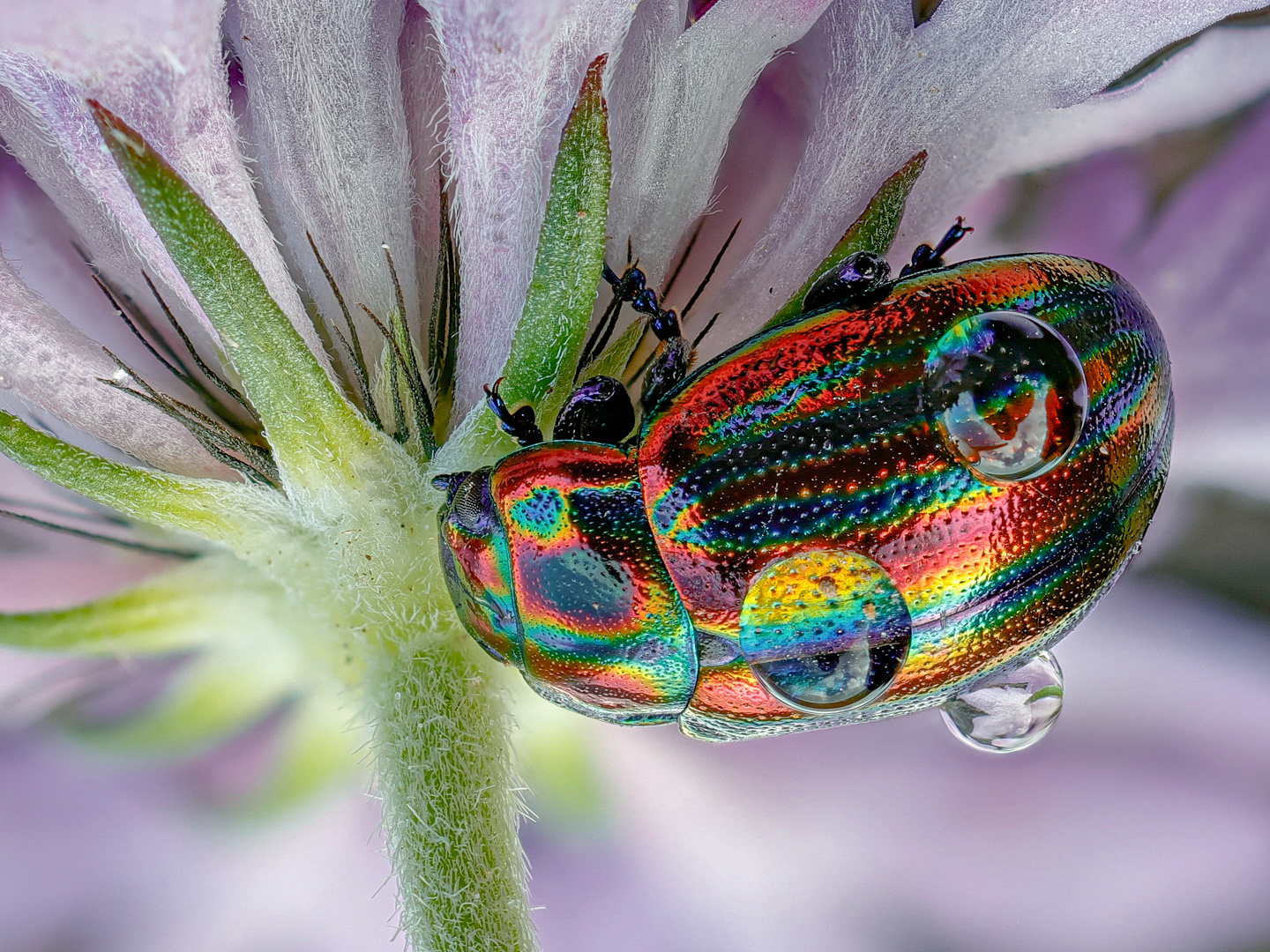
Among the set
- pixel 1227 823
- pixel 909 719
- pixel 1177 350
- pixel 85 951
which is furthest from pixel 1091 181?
pixel 85 951

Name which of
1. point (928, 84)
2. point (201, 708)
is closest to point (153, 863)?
point (201, 708)

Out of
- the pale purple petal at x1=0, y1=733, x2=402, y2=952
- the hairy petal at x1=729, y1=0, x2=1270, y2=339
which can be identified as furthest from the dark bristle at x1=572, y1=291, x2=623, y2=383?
the pale purple petal at x1=0, y1=733, x2=402, y2=952

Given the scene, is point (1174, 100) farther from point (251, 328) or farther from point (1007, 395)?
point (251, 328)

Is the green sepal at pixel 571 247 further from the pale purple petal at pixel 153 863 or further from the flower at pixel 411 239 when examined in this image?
the pale purple petal at pixel 153 863

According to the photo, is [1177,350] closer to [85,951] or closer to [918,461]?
[918,461]

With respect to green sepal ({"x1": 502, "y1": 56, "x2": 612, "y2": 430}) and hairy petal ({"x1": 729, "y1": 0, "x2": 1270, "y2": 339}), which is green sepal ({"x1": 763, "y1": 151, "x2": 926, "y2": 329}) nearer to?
hairy petal ({"x1": 729, "y1": 0, "x2": 1270, "y2": 339})
